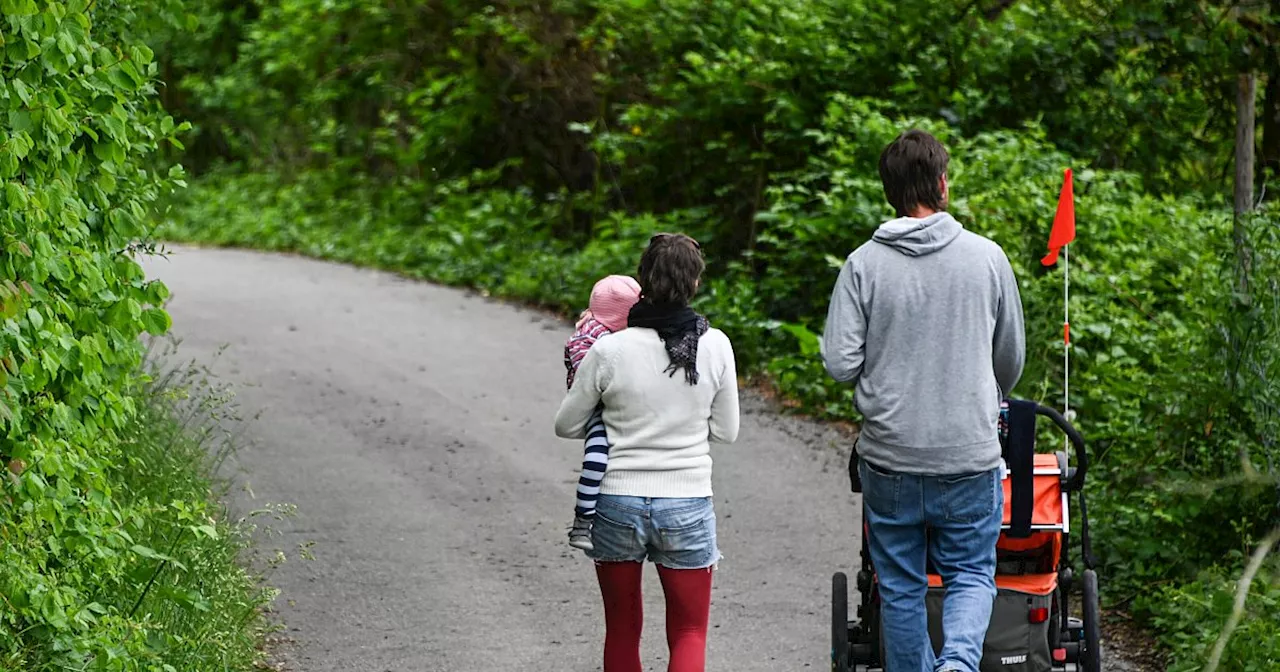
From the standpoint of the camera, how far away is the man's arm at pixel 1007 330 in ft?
15.3

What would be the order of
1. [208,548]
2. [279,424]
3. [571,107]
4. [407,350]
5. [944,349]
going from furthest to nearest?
A: 1. [571,107]
2. [407,350]
3. [279,424]
4. [208,548]
5. [944,349]

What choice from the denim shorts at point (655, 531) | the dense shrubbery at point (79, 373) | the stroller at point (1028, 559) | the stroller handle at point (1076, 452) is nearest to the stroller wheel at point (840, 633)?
the stroller at point (1028, 559)

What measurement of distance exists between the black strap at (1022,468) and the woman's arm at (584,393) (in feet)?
4.19

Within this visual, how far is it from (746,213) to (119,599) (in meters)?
9.47

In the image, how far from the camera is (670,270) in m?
4.62

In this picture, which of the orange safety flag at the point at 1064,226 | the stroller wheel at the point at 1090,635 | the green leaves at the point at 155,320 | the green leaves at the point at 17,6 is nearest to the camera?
the green leaves at the point at 17,6

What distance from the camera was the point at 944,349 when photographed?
457 centimetres

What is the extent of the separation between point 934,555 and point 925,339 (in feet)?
2.21

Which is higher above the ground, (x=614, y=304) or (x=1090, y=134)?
(x=1090, y=134)

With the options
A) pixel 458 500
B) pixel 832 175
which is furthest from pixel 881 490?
pixel 832 175

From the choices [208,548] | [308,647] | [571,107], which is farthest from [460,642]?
[571,107]

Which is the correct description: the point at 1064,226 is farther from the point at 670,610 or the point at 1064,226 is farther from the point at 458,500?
the point at 458,500

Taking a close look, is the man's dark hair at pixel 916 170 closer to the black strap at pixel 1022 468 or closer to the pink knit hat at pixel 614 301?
the black strap at pixel 1022 468

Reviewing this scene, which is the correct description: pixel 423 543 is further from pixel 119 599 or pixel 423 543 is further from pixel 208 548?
pixel 119 599
